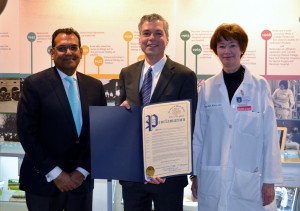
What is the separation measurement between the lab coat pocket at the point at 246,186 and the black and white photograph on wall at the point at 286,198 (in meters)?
1.29

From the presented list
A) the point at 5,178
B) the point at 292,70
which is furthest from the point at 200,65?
the point at 5,178

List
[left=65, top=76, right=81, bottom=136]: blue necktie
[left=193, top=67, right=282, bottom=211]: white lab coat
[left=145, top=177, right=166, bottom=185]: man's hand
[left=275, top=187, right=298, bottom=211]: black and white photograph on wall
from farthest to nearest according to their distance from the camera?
[left=275, top=187, right=298, bottom=211]: black and white photograph on wall → [left=65, top=76, right=81, bottom=136]: blue necktie → [left=193, top=67, right=282, bottom=211]: white lab coat → [left=145, top=177, right=166, bottom=185]: man's hand

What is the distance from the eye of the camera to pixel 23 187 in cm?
228

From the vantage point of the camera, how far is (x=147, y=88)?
223cm

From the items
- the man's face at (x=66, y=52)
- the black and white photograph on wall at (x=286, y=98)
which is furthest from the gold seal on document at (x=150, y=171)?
the black and white photograph on wall at (x=286, y=98)

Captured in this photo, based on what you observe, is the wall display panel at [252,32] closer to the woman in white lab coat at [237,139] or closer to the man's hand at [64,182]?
the woman in white lab coat at [237,139]

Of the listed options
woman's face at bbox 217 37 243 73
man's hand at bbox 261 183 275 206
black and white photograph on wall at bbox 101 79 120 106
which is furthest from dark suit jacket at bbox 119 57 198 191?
black and white photograph on wall at bbox 101 79 120 106

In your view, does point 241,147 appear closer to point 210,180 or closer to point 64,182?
point 210,180

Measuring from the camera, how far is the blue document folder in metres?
2.07

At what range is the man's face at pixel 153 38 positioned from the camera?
7.35 ft

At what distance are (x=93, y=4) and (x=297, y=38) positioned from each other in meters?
1.77

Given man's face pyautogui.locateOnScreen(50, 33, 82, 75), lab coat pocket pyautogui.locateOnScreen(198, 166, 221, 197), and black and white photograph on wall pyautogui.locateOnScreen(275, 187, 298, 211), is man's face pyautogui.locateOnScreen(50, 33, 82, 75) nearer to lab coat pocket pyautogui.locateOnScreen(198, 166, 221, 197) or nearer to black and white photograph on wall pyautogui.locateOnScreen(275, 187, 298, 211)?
lab coat pocket pyautogui.locateOnScreen(198, 166, 221, 197)

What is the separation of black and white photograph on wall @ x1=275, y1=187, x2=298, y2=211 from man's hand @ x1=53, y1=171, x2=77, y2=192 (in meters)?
1.96

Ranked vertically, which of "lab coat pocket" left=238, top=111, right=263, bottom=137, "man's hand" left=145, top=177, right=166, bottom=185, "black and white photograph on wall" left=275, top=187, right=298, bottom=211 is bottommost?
"black and white photograph on wall" left=275, top=187, right=298, bottom=211
